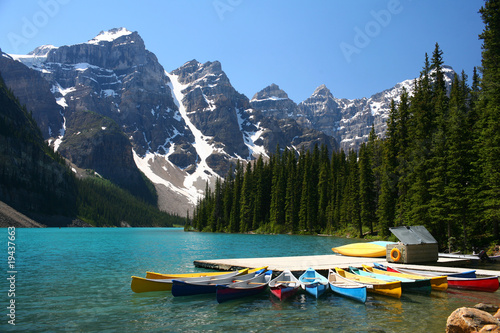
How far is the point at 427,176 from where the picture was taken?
38.7 metres

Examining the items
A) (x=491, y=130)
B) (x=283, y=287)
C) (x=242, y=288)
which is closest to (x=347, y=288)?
(x=283, y=287)

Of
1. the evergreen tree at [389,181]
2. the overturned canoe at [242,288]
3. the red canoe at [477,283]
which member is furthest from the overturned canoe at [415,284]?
the evergreen tree at [389,181]

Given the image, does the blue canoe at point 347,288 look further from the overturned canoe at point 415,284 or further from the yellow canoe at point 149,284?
the yellow canoe at point 149,284

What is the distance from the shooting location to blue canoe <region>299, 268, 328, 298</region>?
17602mm

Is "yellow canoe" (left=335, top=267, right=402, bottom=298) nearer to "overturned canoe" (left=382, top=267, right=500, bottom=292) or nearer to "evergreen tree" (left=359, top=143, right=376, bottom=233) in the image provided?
"overturned canoe" (left=382, top=267, right=500, bottom=292)

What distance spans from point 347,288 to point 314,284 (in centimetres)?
167

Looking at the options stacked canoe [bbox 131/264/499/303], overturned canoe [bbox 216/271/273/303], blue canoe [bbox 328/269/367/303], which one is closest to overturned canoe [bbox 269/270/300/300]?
stacked canoe [bbox 131/264/499/303]

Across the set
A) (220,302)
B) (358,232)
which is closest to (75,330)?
(220,302)

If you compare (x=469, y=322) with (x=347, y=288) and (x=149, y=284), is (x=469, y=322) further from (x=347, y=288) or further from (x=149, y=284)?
(x=149, y=284)

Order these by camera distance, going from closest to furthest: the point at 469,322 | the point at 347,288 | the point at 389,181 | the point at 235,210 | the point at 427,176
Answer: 1. the point at 469,322
2. the point at 347,288
3. the point at 427,176
4. the point at 389,181
5. the point at 235,210

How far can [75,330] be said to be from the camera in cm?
1221

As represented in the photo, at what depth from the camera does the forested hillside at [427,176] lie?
32906mm

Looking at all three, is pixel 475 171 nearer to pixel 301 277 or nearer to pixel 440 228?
pixel 440 228

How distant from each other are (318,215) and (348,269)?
2965 inches
